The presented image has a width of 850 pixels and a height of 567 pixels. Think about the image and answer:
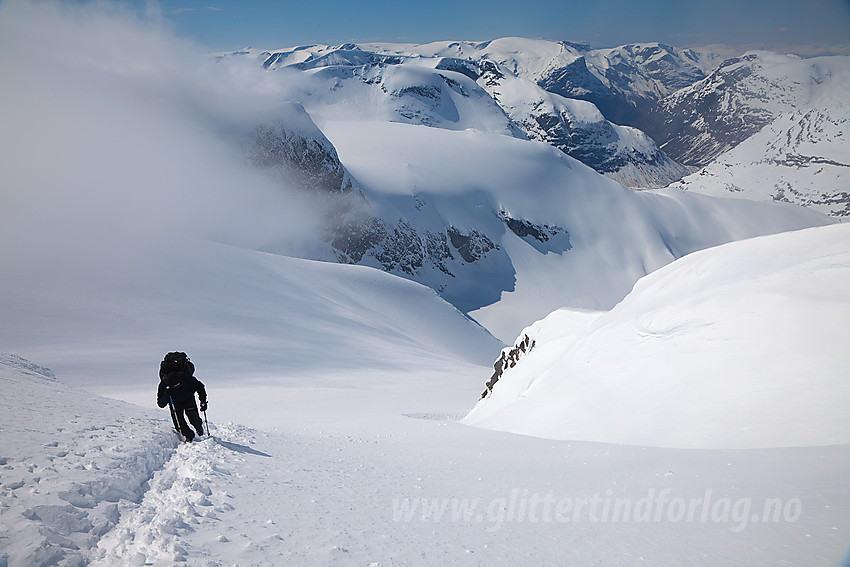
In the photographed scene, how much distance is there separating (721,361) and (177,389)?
8291mm

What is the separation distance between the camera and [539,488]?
209 inches

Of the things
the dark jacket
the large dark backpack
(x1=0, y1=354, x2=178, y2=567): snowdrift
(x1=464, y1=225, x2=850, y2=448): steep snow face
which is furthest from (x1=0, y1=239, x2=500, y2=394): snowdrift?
(x1=464, y1=225, x2=850, y2=448): steep snow face

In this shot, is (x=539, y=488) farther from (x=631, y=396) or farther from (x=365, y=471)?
(x=631, y=396)

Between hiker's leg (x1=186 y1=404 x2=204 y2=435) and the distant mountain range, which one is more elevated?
the distant mountain range

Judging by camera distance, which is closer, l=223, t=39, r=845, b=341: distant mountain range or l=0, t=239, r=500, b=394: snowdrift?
l=0, t=239, r=500, b=394: snowdrift

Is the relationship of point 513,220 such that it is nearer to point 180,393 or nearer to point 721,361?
point 721,361

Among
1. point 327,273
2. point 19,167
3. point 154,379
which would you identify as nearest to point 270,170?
point 19,167

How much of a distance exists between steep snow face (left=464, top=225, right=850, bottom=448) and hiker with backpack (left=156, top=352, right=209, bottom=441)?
5976mm

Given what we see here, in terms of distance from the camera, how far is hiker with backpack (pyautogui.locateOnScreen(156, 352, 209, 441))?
23.6 feet

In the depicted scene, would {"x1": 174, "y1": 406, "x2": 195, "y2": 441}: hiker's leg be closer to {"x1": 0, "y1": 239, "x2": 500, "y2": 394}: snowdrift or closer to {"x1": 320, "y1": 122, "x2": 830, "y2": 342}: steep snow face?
{"x1": 0, "y1": 239, "x2": 500, "y2": 394}: snowdrift

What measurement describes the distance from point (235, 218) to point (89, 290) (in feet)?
220

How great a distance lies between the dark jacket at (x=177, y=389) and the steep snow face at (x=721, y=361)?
6070mm

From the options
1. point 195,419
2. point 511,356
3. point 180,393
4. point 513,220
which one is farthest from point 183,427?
point 513,220

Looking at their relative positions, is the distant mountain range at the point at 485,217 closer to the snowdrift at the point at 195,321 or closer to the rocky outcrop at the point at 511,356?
the snowdrift at the point at 195,321
